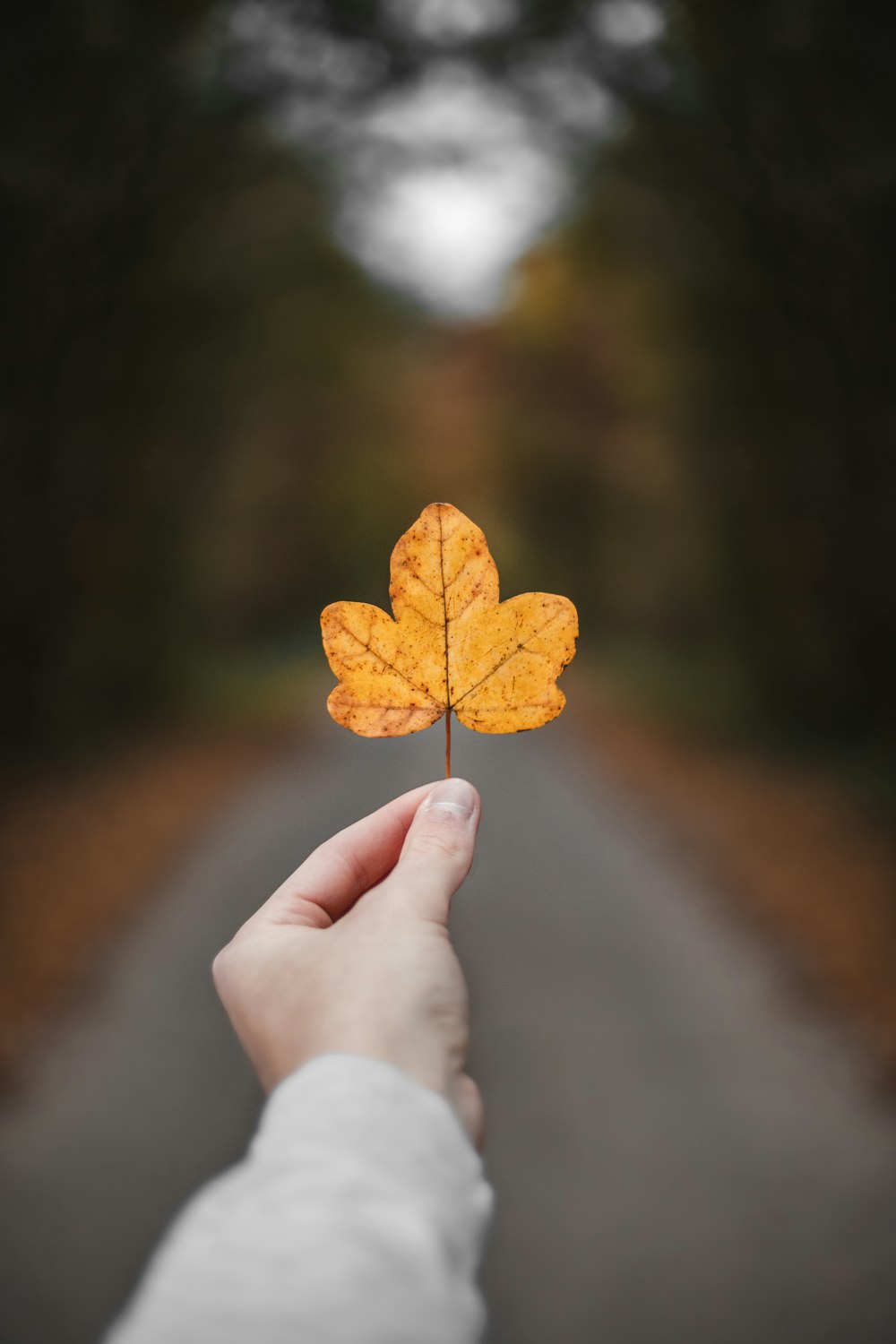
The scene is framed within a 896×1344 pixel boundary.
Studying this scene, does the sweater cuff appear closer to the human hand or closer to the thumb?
the human hand

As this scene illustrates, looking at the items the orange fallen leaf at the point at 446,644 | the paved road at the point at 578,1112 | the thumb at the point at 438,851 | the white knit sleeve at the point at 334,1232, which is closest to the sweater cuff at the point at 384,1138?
the white knit sleeve at the point at 334,1232

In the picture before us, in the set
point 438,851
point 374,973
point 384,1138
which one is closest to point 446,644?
point 438,851

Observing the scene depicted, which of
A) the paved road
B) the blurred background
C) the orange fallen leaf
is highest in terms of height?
the blurred background

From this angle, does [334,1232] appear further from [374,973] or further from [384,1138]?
[374,973]

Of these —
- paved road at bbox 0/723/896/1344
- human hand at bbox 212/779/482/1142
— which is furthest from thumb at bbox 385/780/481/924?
paved road at bbox 0/723/896/1344

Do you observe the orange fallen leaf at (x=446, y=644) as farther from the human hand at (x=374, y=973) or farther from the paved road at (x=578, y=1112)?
the paved road at (x=578, y=1112)

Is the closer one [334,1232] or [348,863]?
[334,1232]
